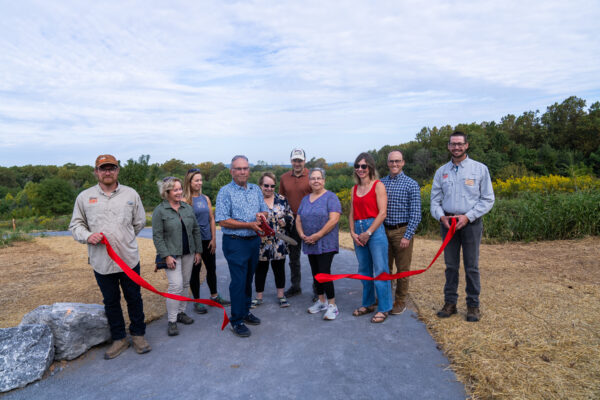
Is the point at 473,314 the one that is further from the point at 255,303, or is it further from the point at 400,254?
the point at 255,303

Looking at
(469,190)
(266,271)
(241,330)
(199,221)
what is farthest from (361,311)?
(199,221)

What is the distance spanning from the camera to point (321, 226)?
4.22 meters

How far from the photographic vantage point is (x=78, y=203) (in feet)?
11.0

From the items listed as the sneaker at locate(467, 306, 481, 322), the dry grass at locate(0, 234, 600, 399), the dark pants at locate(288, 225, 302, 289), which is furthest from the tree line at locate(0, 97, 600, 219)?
the sneaker at locate(467, 306, 481, 322)

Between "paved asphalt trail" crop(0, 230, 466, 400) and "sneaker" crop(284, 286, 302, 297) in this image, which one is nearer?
"paved asphalt trail" crop(0, 230, 466, 400)

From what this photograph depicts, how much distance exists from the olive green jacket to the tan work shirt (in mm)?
373

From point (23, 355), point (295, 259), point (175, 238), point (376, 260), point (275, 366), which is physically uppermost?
point (175, 238)

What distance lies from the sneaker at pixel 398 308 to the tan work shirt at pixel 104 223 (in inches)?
115

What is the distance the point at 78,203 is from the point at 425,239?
313 inches

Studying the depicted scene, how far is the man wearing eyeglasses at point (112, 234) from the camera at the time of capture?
3322 millimetres

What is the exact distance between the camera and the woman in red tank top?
4020 mm

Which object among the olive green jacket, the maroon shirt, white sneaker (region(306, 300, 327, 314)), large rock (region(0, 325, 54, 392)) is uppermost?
the maroon shirt

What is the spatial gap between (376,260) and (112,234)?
271 centimetres

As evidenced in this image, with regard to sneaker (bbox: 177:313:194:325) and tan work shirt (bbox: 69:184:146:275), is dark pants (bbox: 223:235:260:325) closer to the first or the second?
sneaker (bbox: 177:313:194:325)
